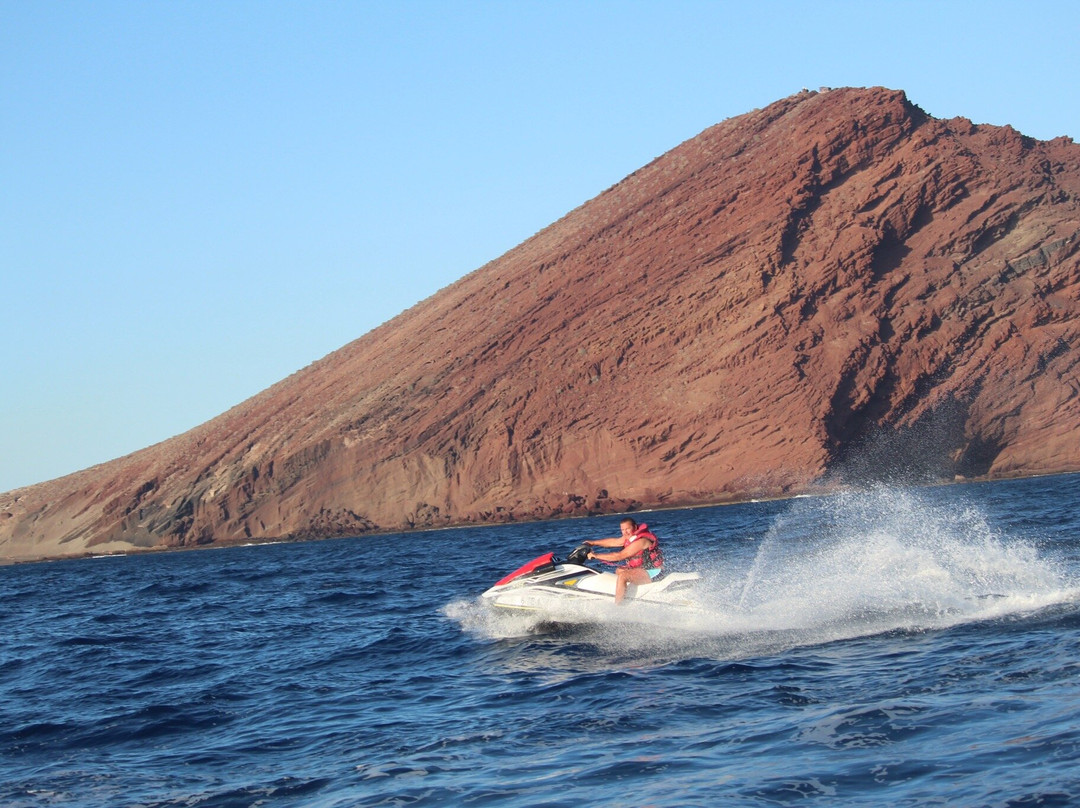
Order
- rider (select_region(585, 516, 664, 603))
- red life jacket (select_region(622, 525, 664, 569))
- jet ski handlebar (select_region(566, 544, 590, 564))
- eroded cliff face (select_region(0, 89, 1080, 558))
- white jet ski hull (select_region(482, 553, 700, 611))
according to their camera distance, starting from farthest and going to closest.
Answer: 1. eroded cliff face (select_region(0, 89, 1080, 558))
2. jet ski handlebar (select_region(566, 544, 590, 564))
3. red life jacket (select_region(622, 525, 664, 569))
4. rider (select_region(585, 516, 664, 603))
5. white jet ski hull (select_region(482, 553, 700, 611))

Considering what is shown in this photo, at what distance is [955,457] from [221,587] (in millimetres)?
35900

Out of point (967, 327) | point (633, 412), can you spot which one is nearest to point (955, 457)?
point (967, 327)

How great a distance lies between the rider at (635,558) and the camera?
1384cm

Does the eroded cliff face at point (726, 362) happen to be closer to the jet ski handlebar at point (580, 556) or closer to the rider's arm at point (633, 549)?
the jet ski handlebar at point (580, 556)

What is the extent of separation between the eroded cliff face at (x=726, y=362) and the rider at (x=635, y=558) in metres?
37.0

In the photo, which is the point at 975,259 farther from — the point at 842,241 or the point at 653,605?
the point at 653,605

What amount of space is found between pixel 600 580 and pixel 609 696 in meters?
3.29

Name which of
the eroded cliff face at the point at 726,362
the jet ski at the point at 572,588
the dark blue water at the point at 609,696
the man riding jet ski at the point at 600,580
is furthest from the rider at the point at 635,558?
the eroded cliff face at the point at 726,362

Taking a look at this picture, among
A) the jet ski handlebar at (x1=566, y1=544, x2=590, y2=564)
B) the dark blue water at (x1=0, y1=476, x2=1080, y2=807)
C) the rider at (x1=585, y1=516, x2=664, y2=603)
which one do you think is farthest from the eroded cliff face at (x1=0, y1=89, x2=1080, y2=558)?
the rider at (x1=585, y1=516, x2=664, y2=603)

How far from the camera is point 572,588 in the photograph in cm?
1416

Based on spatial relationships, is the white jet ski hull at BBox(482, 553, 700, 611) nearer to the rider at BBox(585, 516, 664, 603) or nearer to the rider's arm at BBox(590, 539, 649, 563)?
the rider at BBox(585, 516, 664, 603)

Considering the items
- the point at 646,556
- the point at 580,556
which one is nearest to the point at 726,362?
the point at 580,556

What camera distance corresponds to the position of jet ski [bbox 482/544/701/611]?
44.9 ft

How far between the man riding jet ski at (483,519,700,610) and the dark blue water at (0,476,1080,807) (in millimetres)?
296
